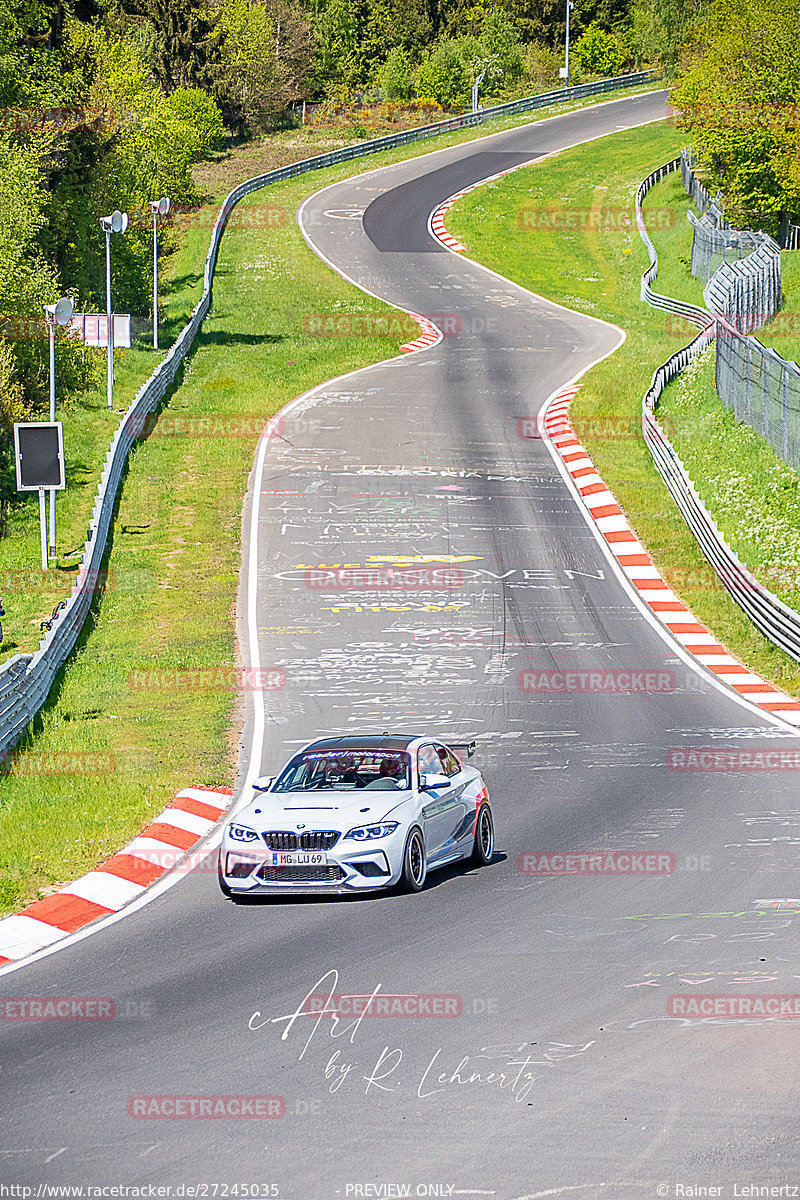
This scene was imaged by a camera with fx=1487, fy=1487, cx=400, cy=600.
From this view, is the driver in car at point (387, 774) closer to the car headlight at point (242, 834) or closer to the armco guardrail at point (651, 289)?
the car headlight at point (242, 834)

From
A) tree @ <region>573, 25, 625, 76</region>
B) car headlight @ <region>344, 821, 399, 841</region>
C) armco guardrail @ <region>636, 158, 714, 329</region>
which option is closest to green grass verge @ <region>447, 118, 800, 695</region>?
armco guardrail @ <region>636, 158, 714, 329</region>

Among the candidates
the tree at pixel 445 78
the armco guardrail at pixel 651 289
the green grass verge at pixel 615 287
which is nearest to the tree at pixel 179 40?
the tree at pixel 445 78

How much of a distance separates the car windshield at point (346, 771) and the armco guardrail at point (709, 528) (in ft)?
40.3

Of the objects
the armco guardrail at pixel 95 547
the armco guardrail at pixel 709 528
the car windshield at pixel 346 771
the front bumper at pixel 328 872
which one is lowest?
the armco guardrail at pixel 709 528

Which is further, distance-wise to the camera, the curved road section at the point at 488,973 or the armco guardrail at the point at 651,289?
the armco guardrail at the point at 651,289

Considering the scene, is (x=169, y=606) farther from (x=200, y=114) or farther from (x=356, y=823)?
(x=200, y=114)

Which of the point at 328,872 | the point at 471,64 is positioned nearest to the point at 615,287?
the point at 328,872

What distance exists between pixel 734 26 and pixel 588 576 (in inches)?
1689

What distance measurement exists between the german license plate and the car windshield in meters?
1.17

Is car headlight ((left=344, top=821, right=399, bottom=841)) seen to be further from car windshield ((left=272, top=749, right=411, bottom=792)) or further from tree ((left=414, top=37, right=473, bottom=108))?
tree ((left=414, top=37, right=473, bottom=108))

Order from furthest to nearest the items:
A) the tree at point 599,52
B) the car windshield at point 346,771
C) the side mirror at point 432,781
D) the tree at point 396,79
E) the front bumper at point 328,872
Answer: the tree at point 599,52, the tree at point 396,79, the car windshield at point 346,771, the side mirror at point 432,781, the front bumper at point 328,872

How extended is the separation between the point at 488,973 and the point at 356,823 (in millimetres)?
2535

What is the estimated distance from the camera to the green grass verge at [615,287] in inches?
1151
